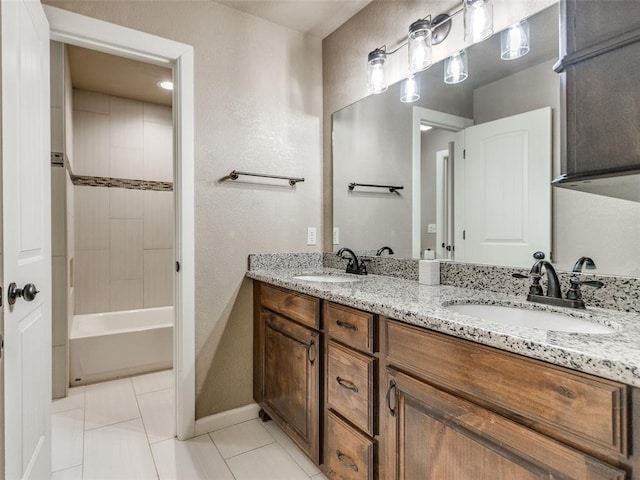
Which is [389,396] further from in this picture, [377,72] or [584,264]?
[377,72]

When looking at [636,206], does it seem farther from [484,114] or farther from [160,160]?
[160,160]

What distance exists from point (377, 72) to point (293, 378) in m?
1.65

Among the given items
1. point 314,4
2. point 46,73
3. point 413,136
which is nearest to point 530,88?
point 413,136

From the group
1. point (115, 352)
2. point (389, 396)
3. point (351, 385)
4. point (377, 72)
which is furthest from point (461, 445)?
point (115, 352)

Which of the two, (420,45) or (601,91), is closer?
(601,91)

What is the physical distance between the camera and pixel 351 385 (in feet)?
4.30

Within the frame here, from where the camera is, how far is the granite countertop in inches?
26.3

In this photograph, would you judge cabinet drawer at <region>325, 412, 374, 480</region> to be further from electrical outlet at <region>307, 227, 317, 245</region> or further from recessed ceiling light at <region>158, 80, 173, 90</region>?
recessed ceiling light at <region>158, 80, 173, 90</region>

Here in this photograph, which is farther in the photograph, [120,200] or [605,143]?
[120,200]

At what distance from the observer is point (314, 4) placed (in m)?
2.07

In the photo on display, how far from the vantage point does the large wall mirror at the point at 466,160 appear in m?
1.33

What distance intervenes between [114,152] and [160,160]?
41 cm

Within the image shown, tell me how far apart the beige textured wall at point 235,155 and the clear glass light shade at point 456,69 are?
984 millimetres

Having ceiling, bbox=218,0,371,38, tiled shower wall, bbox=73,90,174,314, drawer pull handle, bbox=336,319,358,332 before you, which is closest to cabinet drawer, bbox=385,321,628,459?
drawer pull handle, bbox=336,319,358,332
